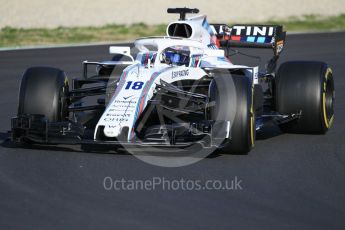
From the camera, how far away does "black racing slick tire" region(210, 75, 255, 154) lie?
28.9 feet

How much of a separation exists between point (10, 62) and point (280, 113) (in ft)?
33.0

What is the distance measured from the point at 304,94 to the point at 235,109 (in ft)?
5.54

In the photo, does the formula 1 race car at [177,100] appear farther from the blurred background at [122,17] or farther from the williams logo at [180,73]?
the blurred background at [122,17]

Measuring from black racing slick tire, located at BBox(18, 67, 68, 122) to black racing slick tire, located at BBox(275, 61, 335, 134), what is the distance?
2.79 meters

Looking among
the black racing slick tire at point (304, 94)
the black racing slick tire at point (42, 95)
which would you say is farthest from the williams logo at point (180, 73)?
the black racing slick tire at point (42, 95)

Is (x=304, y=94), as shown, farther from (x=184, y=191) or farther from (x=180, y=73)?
(x=184, y=191)

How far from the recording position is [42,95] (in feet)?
31.4

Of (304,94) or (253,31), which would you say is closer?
(304,94)

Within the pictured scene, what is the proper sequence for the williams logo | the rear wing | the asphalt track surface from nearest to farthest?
1. the asphalt track surface
2. the williams logo
3. the rear wing

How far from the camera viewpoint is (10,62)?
18.8m

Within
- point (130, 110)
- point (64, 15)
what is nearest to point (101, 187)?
point (130, 110)

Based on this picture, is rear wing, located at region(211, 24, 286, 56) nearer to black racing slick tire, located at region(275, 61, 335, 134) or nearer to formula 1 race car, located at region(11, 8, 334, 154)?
formula 1 race car, located at region(11, 8, 334, 154)

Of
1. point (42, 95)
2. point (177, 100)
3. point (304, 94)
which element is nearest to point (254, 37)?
point (304, 94)

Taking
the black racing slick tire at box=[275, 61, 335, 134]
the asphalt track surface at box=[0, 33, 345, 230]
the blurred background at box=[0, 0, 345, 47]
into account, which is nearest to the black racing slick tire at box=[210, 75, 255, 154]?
the asphalt track surface at box=[0, 33, 345, 230]
